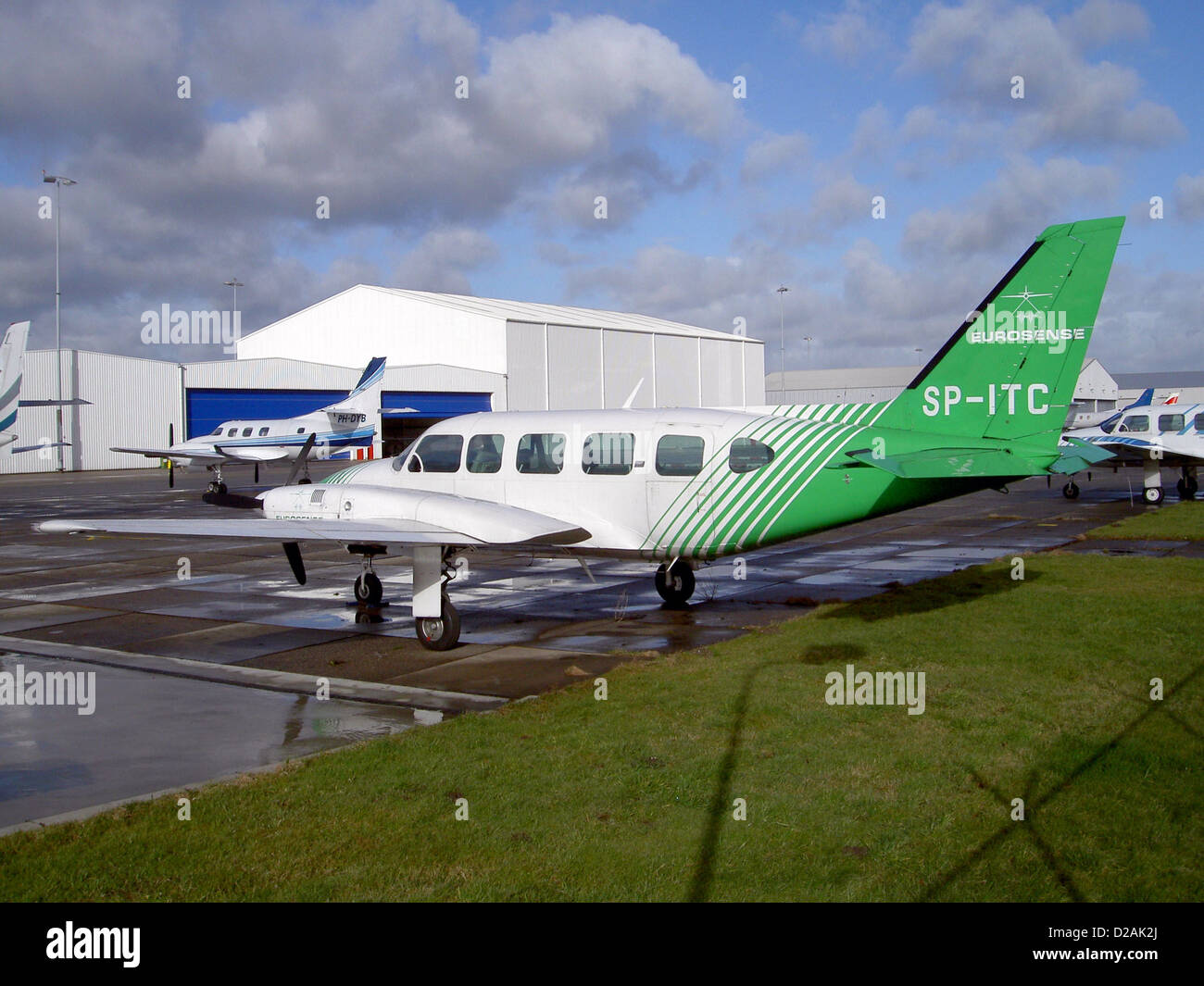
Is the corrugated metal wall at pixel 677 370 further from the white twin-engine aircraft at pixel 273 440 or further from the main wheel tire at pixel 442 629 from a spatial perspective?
the main wheel tire at pixel 442 629

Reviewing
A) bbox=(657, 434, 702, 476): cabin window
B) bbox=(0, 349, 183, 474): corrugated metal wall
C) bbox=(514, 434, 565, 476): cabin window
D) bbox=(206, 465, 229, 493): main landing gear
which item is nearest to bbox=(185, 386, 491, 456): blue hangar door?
bbox=(0, 349, 183, 474): corrugated metal wall

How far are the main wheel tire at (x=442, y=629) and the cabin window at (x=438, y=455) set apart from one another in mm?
2806

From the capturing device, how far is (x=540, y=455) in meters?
14.4

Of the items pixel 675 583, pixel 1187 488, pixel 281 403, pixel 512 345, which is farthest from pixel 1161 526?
pixel 281 403

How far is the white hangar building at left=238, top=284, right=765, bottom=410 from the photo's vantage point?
68.7 meters

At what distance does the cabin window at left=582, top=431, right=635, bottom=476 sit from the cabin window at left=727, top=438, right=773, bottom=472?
4.44 feet

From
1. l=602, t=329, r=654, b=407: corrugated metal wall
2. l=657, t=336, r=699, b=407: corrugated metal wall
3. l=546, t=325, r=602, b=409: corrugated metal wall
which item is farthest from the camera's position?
l=657, t=336, r=699, b=407: corrugated metal wall

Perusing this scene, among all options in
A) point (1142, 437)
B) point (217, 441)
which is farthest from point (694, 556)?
point (217, 441)

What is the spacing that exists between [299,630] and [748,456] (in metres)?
6.63

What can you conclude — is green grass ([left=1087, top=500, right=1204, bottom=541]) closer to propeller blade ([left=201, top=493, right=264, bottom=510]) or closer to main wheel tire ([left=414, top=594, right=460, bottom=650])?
main wheel tire ([left=414, top=594, right=460, bottom=650])

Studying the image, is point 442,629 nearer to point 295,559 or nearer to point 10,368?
point 295,559


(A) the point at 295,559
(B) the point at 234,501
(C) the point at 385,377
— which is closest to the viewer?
(A) the point at 295,559

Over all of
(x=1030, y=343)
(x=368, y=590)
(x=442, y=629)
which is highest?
(x=1030, y=343)

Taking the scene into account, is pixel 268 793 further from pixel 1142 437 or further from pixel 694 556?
pixel 1142 437
